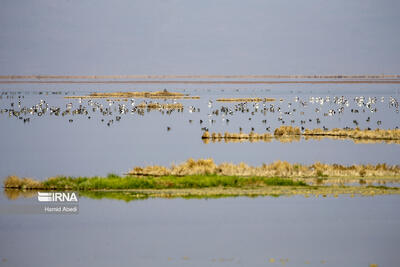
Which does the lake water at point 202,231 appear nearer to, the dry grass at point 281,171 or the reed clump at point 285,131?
the dry grass at point 281,171

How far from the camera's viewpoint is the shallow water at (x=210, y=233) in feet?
99.6

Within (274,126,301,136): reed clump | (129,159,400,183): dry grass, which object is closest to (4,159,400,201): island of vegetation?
(129,159,400,183): dry grass

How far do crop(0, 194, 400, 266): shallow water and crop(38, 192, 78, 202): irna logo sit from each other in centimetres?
79

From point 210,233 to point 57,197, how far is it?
32.8ft

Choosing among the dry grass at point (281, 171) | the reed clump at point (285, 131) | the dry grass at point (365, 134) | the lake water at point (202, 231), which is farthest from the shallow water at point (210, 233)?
the reed clump at point (285, 131)

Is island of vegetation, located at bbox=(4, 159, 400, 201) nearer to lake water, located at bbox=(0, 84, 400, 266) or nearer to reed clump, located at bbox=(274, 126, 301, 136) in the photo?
lake water, located at bbox=(0, 84, 400, 266)

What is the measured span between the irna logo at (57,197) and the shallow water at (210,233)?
0.79 meters

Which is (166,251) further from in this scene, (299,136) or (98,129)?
(98,129)

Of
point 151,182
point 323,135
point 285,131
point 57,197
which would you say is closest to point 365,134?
point 323,135

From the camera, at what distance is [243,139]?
7462 centimetres

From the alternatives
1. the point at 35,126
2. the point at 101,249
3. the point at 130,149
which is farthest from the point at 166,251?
the point at 35,126

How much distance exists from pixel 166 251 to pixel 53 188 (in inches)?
452

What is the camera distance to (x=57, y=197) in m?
40.6

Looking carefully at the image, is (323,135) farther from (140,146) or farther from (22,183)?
(22,183)
